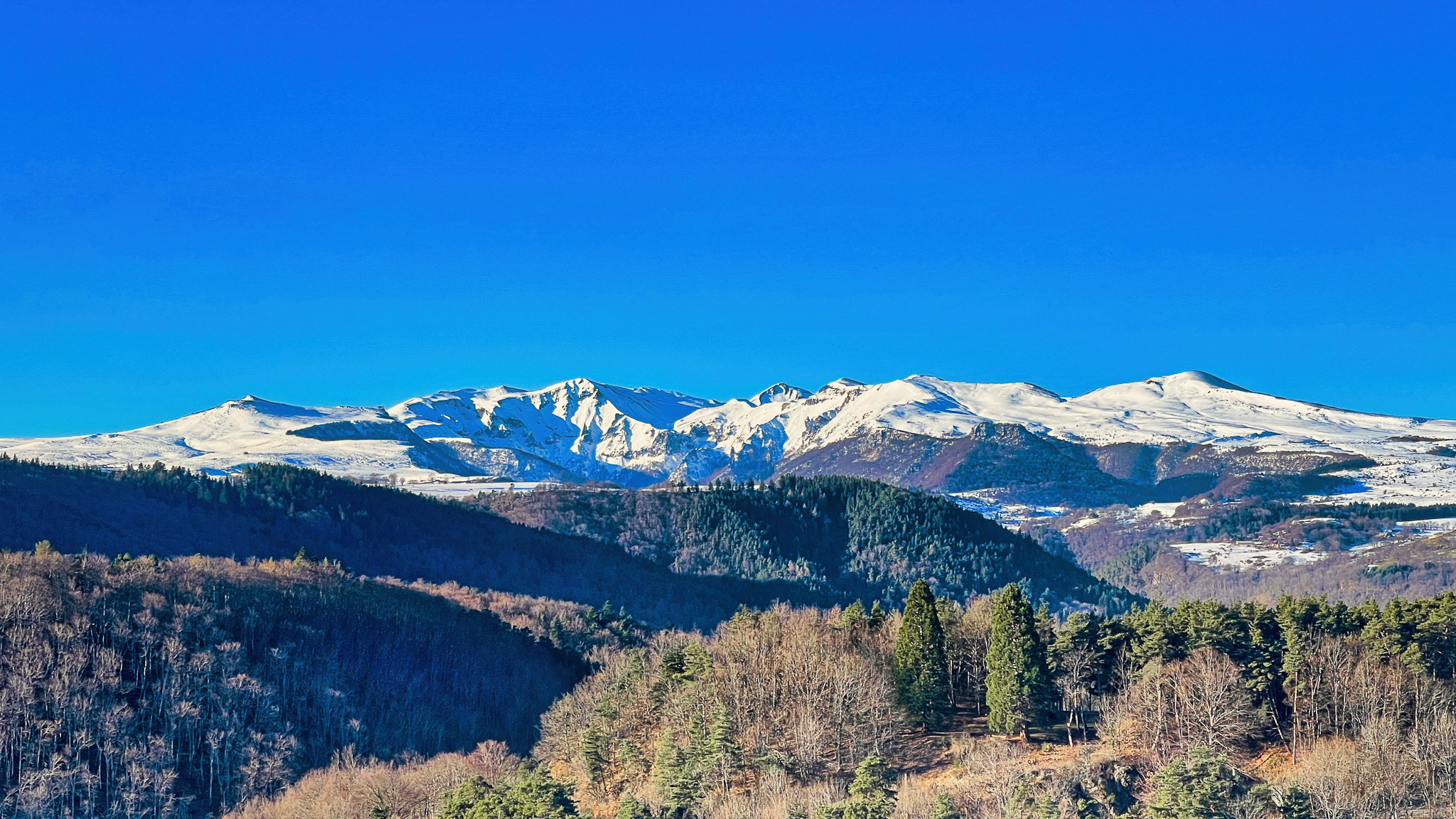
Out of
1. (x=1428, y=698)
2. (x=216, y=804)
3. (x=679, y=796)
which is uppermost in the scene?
(x=1428, y=698)

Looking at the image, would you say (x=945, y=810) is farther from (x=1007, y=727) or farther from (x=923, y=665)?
(x=923, y=665)

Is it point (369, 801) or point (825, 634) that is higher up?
point (825, 634)

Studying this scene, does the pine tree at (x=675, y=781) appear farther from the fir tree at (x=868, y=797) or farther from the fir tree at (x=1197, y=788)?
the fir tree at (x=1197, y=788)

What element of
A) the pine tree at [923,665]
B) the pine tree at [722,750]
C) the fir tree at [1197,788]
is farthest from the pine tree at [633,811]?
the fir tree at [1197,788]

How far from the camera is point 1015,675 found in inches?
5517

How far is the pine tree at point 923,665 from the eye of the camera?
141875 mm

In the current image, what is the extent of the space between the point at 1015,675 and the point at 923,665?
10.1 meters

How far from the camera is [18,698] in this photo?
179000mm

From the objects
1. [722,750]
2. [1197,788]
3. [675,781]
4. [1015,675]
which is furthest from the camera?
[1015,675]

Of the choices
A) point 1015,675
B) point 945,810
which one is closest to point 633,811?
point 945,810

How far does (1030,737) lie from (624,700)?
145 feet

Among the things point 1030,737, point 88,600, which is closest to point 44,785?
point 88,600

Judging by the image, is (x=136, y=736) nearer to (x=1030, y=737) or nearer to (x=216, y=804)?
(x=216, y=804)

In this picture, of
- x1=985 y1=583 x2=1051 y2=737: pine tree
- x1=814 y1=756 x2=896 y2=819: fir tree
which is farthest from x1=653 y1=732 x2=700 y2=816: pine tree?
x1=985 y1=583 x2=1051 y2=737: pine tree
